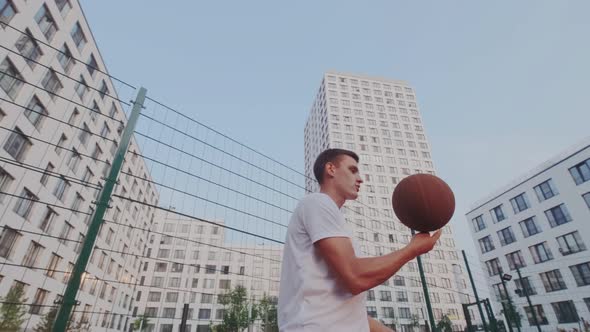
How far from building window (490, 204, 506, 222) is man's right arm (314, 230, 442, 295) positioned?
39.4 metres

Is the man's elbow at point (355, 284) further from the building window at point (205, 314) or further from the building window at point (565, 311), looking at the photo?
the building window at point (205, 314)

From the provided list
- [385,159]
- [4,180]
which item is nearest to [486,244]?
[385,159]

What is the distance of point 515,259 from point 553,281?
437 cm

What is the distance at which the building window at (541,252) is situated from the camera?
1124 inches

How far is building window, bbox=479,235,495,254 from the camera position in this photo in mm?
34906

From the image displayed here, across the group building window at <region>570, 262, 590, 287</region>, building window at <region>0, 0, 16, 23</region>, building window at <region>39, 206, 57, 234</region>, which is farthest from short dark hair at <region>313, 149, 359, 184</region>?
building window at <region>570, 262, 590, 287</region>

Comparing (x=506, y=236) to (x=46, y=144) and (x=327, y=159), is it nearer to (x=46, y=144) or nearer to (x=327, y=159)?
(x=327, y=159)

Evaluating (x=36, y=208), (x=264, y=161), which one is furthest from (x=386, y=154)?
(x=264, y=161)

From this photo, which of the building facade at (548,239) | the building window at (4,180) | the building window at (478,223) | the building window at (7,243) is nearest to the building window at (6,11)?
the building window at (4,180)

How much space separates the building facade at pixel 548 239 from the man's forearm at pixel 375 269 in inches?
1291

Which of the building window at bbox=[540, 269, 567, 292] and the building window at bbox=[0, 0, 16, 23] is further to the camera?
the building window at bbox=[540, 269, 567, 292]

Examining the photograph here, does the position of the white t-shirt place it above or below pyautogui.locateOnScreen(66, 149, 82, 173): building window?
below

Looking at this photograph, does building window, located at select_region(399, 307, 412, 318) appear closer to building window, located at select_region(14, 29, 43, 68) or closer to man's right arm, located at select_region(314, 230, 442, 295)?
building window, located at select_region(14, 29, 43, 68)

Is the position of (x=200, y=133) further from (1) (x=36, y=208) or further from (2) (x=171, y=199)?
(1) (x=36, y=208)
